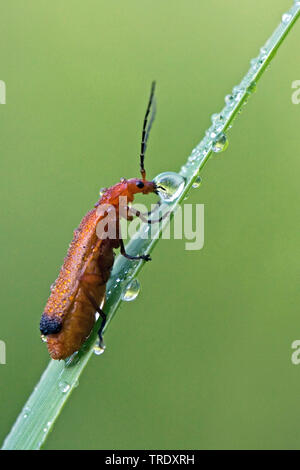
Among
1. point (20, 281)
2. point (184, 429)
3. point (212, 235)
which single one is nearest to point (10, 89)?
point (20, 281)

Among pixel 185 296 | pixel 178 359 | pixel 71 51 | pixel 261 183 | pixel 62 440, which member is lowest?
pixel 62 440

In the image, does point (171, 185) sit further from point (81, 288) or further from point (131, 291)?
point (81, 288)

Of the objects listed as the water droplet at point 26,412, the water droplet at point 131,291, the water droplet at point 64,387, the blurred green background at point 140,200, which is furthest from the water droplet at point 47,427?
the blurred green background at point 140,200

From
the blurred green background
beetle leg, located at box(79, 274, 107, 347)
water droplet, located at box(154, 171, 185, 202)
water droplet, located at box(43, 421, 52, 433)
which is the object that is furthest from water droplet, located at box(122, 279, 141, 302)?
the blurred green background

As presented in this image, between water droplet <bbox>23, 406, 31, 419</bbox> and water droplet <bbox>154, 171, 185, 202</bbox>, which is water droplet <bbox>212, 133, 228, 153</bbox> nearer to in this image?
water droplet <bbox>154, 171, 185, 202</bbox>

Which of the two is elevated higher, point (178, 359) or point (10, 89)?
point (10, 89)

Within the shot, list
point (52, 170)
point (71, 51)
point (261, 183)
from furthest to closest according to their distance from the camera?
point (71, 51) → point (52, 170) → point (261, 183)

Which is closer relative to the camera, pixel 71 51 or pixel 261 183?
pixel 261 183

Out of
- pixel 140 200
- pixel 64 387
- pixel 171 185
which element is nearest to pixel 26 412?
pixel 64 387

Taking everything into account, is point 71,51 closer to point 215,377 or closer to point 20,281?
point 20,281
